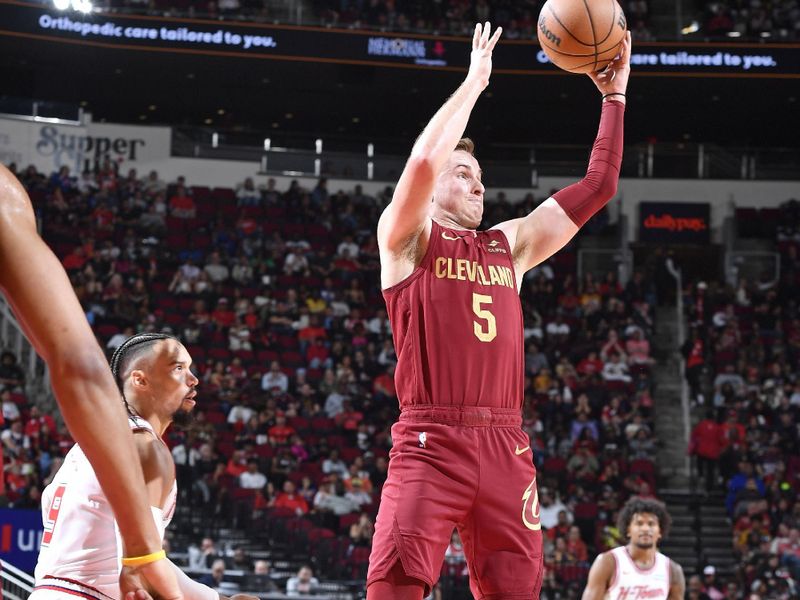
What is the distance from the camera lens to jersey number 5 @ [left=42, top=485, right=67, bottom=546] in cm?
362

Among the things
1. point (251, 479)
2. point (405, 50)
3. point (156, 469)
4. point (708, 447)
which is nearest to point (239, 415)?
point (251, 479)

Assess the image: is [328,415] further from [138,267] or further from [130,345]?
[130,345]

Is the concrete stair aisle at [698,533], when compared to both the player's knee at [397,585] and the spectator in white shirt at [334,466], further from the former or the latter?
the player's knee at [397,585]

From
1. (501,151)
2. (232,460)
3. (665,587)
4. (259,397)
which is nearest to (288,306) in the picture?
(259,397)

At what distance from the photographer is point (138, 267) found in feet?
63.9

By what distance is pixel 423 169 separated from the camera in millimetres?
3875

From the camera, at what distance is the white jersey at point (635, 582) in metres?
7.27

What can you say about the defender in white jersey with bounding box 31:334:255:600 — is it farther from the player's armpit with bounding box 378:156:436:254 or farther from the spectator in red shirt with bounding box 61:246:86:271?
the spectator in red shirt with bounding box 61:246:86:271

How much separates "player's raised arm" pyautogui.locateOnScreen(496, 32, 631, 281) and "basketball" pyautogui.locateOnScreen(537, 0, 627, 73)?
0.10m

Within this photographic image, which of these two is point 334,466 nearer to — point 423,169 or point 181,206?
point 181,206

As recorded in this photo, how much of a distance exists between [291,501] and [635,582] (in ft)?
26.2

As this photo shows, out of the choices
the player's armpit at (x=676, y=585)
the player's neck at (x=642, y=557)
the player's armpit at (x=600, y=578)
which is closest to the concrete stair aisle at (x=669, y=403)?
the player's armpit at (x=676, y=585)

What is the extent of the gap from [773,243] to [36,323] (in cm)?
2211

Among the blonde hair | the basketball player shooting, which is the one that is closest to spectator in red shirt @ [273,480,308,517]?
the blonde hair
